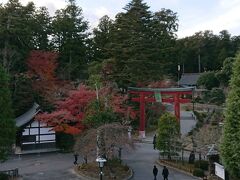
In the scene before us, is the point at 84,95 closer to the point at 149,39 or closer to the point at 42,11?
the point at 149,39

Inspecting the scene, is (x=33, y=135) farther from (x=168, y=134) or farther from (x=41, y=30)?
(x=41, y=30)

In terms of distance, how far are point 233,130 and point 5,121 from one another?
13.7 metres

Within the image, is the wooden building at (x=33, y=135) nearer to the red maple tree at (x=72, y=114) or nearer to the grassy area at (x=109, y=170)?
the red maple tree at (x=72, y=114)

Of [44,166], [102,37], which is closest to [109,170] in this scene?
[44,166]

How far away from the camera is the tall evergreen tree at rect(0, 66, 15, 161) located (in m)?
23.8

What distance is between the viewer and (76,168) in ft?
89.3

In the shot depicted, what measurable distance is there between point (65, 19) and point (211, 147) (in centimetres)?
2663

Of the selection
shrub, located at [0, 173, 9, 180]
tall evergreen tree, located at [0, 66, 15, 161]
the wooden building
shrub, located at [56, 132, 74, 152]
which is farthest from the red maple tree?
shrub, located at [0, 173, 9, 180]

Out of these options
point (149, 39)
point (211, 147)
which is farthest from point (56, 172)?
point (149, 39)

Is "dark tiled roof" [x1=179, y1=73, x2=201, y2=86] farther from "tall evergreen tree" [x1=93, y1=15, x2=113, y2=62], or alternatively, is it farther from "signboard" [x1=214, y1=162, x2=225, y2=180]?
"signboard" [x1=214, y1=162, x2=225, y2=180]

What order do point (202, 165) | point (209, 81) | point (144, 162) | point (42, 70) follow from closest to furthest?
1. point (202, 165)
2. point (144, 162)
3. point (42, 70)
4. point (209, 81)

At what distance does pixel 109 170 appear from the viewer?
2598 cm

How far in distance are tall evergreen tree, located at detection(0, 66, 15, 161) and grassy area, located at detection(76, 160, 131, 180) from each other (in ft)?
16.7

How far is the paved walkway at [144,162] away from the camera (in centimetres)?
2592
